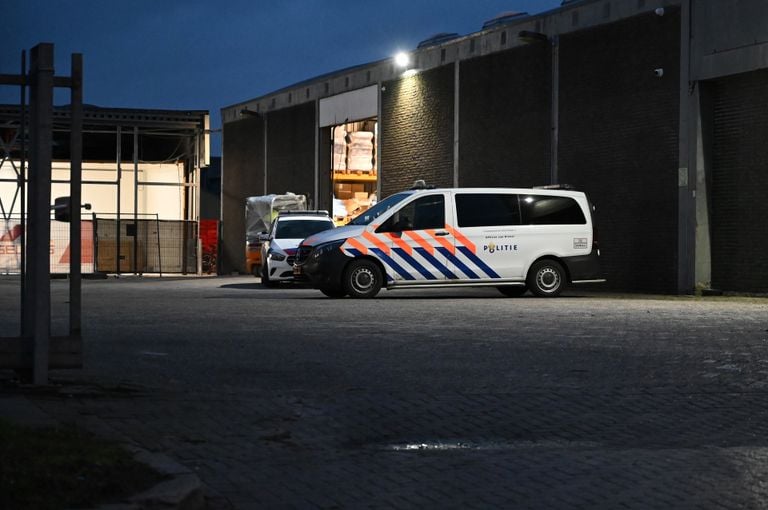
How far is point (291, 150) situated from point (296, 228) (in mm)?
15729

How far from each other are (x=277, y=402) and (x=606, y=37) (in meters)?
20.6

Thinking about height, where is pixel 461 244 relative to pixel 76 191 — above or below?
below

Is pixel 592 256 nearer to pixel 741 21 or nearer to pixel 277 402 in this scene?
Answer: pixel 741 21

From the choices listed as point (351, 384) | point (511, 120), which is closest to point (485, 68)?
point (511, 120)

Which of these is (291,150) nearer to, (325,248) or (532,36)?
(532,36)

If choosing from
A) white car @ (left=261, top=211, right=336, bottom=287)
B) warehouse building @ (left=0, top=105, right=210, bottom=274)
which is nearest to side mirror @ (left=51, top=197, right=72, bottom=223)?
white car @ (left=261, top=211, right=336, bottom=287)

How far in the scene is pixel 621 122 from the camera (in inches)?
1035

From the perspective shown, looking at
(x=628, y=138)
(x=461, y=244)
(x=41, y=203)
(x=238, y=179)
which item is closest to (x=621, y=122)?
(x=628, y=138)

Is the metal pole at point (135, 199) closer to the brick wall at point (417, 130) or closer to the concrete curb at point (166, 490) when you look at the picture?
the brick wall at point (417, 130)

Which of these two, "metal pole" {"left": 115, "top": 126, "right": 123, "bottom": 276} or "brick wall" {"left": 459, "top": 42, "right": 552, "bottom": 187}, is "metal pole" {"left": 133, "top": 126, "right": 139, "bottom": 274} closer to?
"metal pole" {"left": 115, "top": 126, "right": 123, "bottom": 276}

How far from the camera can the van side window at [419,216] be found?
829 inches

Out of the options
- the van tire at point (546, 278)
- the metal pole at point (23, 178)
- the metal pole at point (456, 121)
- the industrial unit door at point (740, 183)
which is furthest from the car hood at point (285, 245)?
the metal pole at point (23, 178)

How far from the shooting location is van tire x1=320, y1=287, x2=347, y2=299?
21.1 m

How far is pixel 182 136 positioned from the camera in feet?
149
